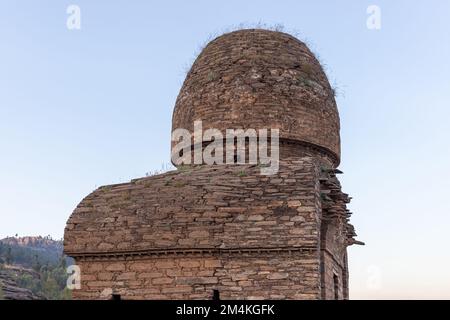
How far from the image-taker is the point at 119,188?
1088 centimetres

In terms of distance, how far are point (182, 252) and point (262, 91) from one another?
13.9 feet

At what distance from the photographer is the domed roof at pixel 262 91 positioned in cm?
1215

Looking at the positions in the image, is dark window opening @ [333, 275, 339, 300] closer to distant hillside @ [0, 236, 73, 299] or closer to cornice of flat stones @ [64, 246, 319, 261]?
cornice of flat stones @ [64, 246, 319, 261]

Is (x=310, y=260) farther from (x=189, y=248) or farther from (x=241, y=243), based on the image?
(x=189, y=248)

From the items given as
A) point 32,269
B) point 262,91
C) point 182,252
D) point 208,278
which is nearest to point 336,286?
point 208,278

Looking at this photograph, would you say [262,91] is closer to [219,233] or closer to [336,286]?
[219,233]

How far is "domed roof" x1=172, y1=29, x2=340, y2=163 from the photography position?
1215 cm

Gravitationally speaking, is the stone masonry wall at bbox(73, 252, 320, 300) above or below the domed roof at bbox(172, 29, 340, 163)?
below

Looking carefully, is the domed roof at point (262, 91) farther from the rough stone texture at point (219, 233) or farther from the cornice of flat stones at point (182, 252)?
the cornice of flat stones at point (182, 252)

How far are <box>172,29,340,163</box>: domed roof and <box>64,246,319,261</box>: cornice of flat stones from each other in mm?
3309

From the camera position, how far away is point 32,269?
754 inches
